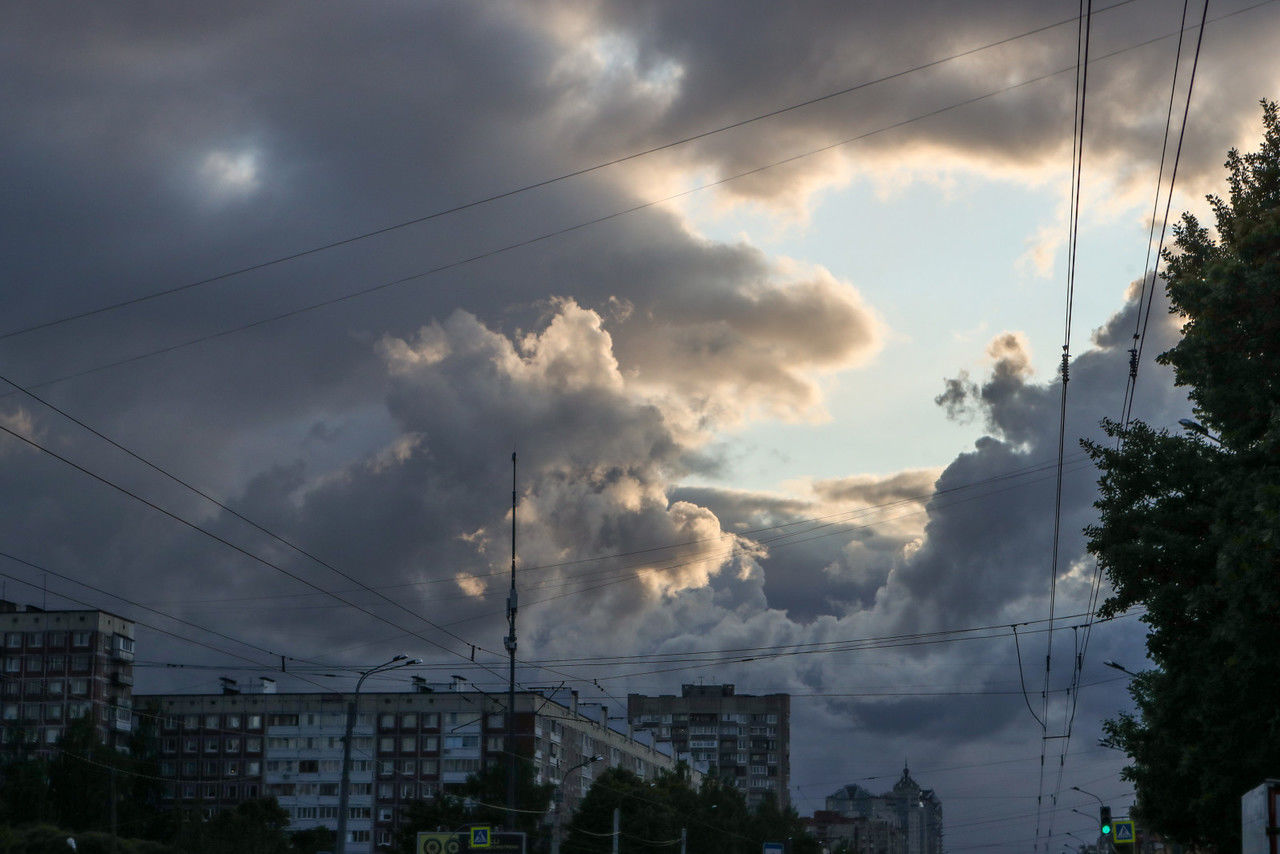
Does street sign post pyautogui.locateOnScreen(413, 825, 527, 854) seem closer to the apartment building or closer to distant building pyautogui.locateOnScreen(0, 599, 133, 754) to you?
the apartment building

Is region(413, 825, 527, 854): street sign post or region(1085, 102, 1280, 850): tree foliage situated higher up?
region(1085, 102, 1280, 850): tree foliage

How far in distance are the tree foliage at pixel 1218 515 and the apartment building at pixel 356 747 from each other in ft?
364

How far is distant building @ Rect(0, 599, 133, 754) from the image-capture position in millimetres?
152500

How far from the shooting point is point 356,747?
14925 centimetres

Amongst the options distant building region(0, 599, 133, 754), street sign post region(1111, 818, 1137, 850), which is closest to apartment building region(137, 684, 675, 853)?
distant building region(0, 599, 133, 754)

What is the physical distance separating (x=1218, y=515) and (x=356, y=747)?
13133 centimetres

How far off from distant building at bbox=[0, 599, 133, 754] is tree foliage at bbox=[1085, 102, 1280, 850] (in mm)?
135391

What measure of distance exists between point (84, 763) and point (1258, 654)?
114 meters

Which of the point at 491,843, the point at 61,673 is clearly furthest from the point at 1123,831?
the point at 61,673

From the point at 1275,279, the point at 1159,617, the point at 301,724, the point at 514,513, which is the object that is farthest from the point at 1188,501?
the point at 301,724

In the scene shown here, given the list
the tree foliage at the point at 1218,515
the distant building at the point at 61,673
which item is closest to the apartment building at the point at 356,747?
the distant building at the point at 61,673

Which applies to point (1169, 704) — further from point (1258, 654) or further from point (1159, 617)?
point (1258, 654)

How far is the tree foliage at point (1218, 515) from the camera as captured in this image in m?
27.0

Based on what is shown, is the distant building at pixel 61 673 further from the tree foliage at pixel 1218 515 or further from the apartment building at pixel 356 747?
the tree foliage at pixel 1218 515
